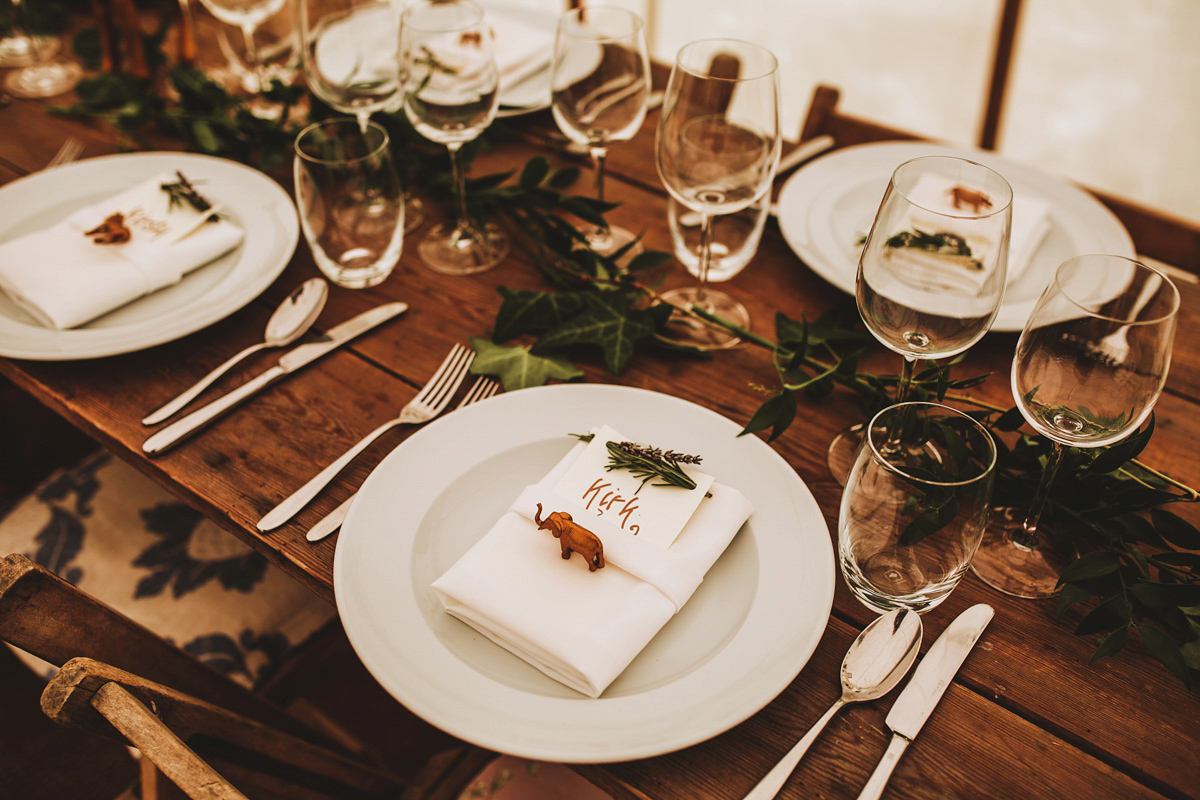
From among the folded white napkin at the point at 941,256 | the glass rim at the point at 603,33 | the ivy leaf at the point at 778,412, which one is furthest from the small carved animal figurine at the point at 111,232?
the folded white napkin at the point at 941,256

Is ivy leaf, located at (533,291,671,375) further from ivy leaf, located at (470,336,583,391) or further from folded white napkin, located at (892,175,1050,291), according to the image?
folded white napkin, located at (892,175,1050,291)

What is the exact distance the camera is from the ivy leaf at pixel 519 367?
3.24ft

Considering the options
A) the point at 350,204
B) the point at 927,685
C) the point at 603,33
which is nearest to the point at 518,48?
the point at 603,33

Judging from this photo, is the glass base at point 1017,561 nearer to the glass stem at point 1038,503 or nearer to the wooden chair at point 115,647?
the glass stem at point 1038,503

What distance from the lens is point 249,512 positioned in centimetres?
87

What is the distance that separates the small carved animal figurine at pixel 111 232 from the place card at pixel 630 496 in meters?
0.74

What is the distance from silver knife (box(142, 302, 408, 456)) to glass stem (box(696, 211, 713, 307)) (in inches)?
15.8

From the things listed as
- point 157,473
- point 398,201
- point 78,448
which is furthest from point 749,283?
point 78,448

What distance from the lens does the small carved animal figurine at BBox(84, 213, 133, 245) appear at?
1116 millimetres

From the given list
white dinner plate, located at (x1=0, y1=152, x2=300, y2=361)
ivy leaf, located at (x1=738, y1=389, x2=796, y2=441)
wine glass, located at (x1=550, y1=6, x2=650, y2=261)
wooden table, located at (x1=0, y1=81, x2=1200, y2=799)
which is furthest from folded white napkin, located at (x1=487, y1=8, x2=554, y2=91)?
ivy leaf, located at (x1=738, y1=389, x2=796, y2=441)

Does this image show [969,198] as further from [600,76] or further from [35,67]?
[35,67]

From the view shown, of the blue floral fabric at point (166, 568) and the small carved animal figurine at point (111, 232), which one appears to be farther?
the blue floral fabric at point (166, 568)

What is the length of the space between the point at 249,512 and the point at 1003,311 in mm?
929

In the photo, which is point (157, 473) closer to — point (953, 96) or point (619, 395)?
point (619, 395)
